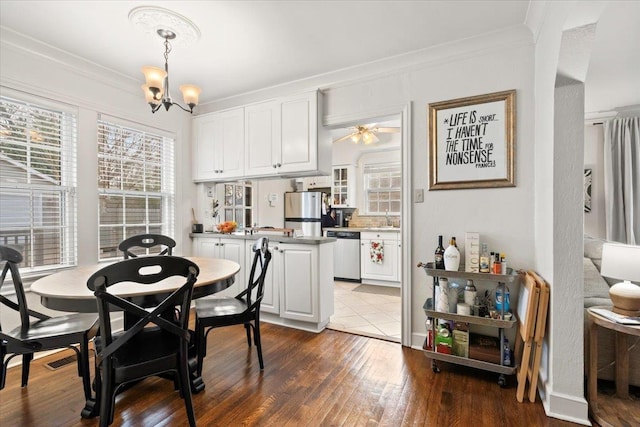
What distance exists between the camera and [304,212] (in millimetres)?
5914

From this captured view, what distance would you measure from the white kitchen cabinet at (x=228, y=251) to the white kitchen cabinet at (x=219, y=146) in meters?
0.75

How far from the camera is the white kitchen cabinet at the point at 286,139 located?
10.00 feet

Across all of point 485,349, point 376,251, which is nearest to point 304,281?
point 485,349

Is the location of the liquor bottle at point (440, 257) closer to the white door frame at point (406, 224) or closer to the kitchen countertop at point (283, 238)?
the white door frame at point (406, 224)

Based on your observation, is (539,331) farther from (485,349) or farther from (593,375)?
(485,349)

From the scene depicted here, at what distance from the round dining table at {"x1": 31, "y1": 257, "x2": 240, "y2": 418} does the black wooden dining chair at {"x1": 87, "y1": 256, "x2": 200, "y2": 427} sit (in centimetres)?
5

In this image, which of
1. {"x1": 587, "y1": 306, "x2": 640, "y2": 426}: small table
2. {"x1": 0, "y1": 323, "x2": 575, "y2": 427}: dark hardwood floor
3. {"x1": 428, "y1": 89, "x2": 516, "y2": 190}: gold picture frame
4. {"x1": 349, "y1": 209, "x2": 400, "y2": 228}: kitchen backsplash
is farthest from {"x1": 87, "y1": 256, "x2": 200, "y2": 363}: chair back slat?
{"x1": 349, "y1": 209, "x2": 400, "y2": 228}: kitchen backsplash

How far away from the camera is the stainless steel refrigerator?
19.0 ft

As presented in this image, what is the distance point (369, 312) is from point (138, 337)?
2.52 metres

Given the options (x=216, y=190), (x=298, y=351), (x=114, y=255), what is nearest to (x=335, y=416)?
(x=298, y=351)

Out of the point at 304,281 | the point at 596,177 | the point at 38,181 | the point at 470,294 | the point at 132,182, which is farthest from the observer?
the point at 596,177

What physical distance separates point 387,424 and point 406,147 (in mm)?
2037

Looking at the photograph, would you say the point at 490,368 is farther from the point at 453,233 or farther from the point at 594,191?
the point at 594,191

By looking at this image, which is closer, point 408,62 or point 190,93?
point 190,93
